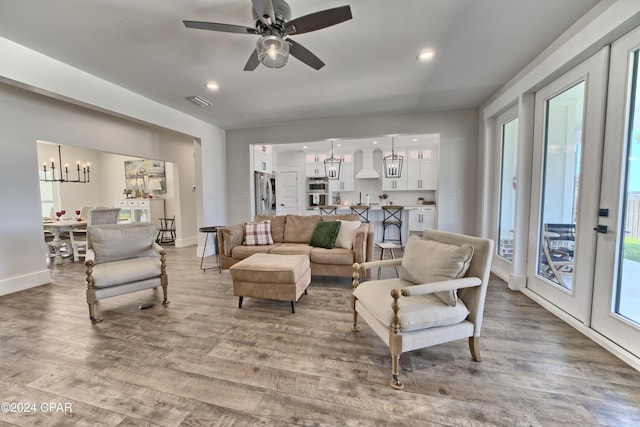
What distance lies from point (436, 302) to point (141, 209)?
7184mm

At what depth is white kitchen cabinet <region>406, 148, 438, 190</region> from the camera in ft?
22.8

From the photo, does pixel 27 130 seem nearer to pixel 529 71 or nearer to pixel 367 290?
pixel 367 290

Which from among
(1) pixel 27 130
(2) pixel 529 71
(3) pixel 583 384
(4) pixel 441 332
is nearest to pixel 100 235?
(1) pixel 27 130

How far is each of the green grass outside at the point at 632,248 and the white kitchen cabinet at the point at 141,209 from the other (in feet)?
26.1

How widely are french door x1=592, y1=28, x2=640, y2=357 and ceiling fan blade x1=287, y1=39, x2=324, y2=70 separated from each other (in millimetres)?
2311

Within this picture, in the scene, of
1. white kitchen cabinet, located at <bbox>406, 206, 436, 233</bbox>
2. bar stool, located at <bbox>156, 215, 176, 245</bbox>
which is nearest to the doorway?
white kitchen cabinet, located at <bbox>406, 206, 436, 233</bbox>

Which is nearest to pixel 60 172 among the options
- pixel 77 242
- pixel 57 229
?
pixel 57 229

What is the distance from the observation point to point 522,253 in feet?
9.86

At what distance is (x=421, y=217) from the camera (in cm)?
636

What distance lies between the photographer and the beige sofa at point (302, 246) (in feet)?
10.5

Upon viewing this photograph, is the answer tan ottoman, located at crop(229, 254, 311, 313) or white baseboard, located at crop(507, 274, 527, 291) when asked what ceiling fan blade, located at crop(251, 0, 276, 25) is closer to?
tan ottoman, located at crop(229, 254, 311, 313)

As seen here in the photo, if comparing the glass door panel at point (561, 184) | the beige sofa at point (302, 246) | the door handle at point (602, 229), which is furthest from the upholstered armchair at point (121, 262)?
the glass door panel at point (561, 184)

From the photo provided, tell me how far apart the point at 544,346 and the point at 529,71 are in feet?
9.37

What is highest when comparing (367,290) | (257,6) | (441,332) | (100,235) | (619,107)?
(257,6)
